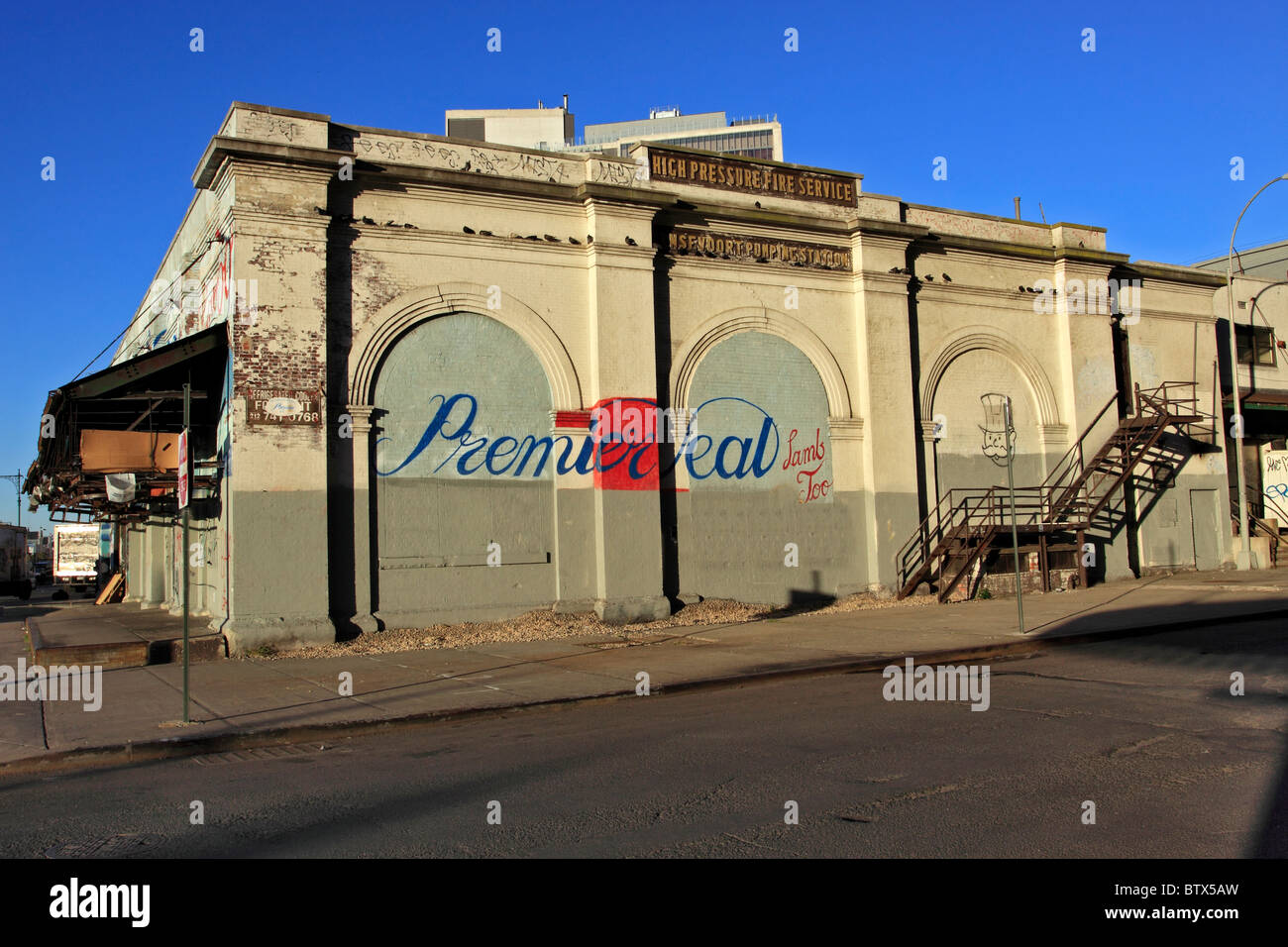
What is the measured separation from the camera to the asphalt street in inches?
221

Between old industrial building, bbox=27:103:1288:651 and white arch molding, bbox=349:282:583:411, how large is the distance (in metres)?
0.06

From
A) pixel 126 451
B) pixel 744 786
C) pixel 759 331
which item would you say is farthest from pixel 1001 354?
pixel 744 786

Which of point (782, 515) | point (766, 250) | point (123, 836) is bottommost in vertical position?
point (123, 836)

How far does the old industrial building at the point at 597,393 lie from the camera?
53.2 ft

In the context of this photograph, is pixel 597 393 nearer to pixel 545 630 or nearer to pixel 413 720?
pixel 545 630

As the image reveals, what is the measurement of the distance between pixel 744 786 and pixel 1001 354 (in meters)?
19.7

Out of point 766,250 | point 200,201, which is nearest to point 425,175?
point 200,201

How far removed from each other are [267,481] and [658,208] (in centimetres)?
887

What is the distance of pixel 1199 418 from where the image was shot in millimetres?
25438

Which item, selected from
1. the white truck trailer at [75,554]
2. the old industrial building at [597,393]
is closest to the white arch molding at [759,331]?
the old industrial building at [597,393]

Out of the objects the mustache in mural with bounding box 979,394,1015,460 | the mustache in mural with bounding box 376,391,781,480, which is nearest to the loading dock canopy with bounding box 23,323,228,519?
the mustache in mural with bounding box 376,391,781,480
